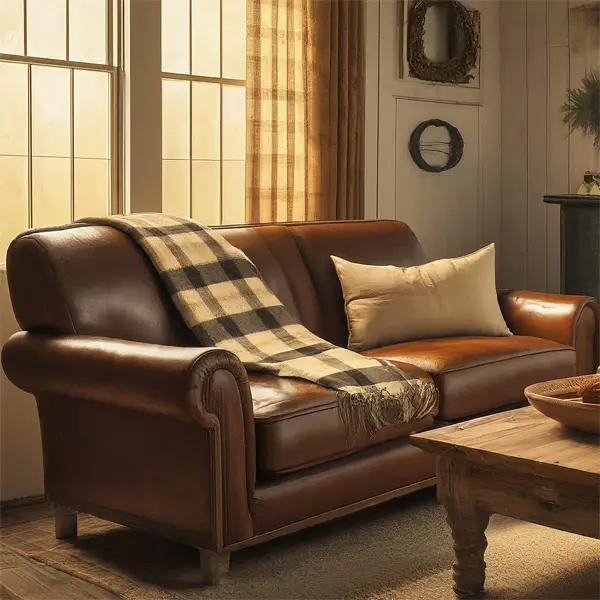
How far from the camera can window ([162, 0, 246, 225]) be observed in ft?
13.5

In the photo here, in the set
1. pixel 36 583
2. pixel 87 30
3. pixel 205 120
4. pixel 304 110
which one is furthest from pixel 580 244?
pixel 36 583

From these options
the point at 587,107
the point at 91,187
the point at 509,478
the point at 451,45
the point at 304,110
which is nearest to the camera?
the point at 509,478

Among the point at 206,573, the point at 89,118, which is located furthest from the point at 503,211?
the point at 206,573

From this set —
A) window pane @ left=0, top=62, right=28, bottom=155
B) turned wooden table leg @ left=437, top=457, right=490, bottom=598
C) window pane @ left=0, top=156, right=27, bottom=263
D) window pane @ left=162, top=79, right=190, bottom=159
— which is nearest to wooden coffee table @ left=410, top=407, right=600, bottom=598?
turned wooden table leg @ left=437, top=457, right=490, bottom=598

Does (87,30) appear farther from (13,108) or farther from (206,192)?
(206,192)

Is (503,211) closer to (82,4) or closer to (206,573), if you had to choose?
(82,4)

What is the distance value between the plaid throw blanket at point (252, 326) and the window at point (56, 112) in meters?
0.45

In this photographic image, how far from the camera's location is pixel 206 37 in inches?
167

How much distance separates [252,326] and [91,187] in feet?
3.11

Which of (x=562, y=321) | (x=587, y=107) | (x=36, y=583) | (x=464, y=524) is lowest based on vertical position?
(x=36, y=583)

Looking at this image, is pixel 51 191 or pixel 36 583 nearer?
pixel 36 583

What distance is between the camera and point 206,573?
2.71 m

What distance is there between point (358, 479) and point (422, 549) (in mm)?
272

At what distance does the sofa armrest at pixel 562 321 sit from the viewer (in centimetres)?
397
